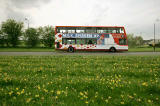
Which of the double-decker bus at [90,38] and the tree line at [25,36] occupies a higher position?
the tree line at [25,36]

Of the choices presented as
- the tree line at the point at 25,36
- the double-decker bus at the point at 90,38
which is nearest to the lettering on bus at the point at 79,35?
the double-decker bus at the point at 90,38

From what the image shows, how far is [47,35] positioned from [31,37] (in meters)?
5.61

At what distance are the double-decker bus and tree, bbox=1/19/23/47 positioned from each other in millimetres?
28857

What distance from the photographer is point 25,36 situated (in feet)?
135

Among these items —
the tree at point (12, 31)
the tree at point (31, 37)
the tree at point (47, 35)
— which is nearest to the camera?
the tree at point (12, 31)

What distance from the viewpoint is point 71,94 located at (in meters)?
2.59

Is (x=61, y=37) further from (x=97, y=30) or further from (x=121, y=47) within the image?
(x=121, y=47)

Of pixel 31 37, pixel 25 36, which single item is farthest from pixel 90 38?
pixel 25 36

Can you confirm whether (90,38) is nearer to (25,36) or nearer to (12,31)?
(25,36)

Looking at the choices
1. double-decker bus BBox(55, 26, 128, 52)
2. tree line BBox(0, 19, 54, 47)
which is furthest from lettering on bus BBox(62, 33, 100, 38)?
tree line BBox(0, 19, 54, 47)

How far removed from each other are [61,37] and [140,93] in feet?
57.6

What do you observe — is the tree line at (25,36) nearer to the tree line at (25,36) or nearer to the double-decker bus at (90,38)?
the tree line at (25,36)

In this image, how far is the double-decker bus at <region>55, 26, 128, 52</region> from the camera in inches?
762

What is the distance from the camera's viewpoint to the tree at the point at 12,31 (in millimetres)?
39906
